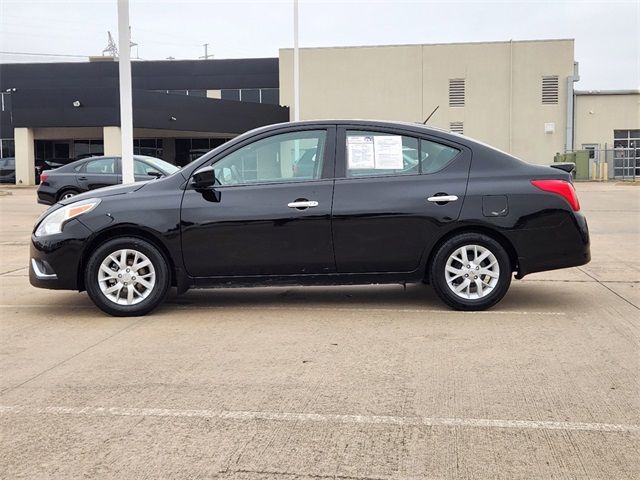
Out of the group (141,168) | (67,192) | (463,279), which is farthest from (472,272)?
(67,192)

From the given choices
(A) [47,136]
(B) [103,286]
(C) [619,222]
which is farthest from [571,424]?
(A) [47,136]

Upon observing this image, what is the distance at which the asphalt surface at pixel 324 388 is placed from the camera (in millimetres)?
3525

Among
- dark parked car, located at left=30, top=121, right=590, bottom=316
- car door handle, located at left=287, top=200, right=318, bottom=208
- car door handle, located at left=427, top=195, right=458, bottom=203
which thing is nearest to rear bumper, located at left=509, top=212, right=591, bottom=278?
dark parked car, located at left=30, top=121, right=590, bottom=316

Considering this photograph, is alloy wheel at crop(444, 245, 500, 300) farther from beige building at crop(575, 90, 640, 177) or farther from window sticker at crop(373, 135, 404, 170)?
beige building at crop(575, 90, 640, 177)

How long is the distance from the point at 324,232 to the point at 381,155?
0.92 metres

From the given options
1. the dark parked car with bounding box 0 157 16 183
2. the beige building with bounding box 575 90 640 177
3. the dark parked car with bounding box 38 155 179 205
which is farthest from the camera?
the beige building with bounding box 575 90 640 177

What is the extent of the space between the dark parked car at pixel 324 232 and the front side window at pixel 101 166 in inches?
397

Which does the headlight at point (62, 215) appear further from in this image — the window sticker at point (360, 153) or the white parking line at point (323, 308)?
the window sticker at point (360, 153)

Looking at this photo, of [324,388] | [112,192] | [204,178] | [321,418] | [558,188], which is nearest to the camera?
[321,418]

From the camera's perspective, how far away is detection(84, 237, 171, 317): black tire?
6.53 metres

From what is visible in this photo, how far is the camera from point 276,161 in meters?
6.77

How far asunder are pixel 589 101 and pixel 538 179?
3767 centimetres

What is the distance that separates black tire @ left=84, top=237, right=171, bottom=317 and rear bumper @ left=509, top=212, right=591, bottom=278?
3.18m

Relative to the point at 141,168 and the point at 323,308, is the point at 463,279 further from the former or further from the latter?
the point at 141,168
